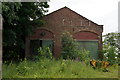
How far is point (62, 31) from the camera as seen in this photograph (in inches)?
977

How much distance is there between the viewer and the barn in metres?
24.8

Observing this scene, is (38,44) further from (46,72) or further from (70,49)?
(46,72)

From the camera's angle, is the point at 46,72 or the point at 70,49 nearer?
the point at 46,72

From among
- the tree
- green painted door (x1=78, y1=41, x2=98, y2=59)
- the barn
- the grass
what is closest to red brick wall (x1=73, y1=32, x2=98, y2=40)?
the barn

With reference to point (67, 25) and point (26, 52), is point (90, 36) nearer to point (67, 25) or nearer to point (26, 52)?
point (67, 25)

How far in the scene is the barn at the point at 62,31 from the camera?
2478cm

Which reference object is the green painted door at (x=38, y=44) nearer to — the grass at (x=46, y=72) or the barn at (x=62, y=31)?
the barn at (x=62, y=31)

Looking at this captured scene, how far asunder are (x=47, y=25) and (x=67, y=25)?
1.97m

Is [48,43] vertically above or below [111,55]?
above

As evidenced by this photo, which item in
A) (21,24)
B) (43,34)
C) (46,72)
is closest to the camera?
(46,72)

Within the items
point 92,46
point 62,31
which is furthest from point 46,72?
point 92,46

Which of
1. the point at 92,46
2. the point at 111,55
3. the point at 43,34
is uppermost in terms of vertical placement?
the point at 43,34

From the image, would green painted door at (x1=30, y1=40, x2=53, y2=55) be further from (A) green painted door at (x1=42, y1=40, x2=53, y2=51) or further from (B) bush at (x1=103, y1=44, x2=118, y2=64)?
(B) bush at (x1=103, y1=44, x2=118, y2=64)

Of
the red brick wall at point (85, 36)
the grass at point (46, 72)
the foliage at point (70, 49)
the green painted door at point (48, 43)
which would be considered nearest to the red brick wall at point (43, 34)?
the green painted door at point (48, 43)
